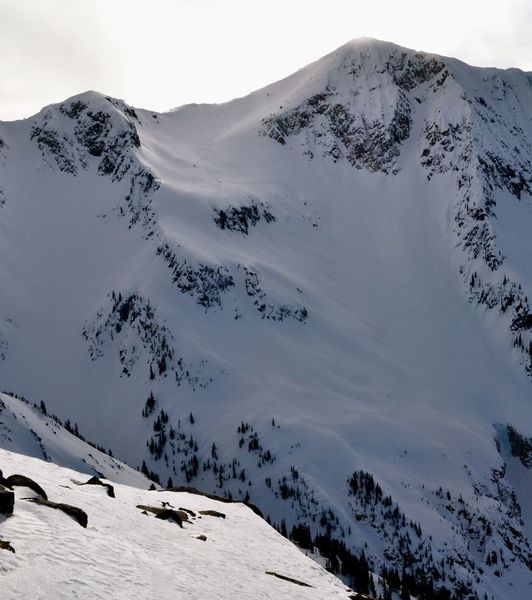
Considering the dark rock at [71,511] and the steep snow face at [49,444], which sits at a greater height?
the steep snow face at [49,444]

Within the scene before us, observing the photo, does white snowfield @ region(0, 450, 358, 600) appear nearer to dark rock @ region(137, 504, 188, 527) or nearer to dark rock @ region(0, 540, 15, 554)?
dark rock @ region(0, 540, 15, 554)

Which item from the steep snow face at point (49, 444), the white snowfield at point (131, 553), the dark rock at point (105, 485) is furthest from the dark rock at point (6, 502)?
the steep snow face at point (49, 444)

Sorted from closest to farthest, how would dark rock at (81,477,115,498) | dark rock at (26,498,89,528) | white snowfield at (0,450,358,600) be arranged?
white snowfield at (0,450,358,600) < dark rock at (26,498,89,528) < dark rock at (81,477,115,498)

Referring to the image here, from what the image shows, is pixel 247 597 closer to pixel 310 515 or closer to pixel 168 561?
pixel 168 561

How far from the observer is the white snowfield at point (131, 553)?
24094 millimetres

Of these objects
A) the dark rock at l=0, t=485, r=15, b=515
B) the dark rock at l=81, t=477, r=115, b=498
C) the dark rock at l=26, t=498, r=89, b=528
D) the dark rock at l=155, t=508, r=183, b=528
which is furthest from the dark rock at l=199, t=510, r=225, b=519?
the dark rock at l=0, t=485, r=15, b=515

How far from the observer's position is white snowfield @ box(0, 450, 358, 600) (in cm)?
2409

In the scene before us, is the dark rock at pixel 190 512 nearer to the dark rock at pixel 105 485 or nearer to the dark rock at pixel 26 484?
the dark rock at pixel 105 485

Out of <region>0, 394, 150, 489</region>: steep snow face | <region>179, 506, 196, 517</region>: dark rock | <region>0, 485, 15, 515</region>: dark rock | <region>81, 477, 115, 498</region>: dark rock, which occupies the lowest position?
<region>0, 485, 15, 515</region>: dark rock

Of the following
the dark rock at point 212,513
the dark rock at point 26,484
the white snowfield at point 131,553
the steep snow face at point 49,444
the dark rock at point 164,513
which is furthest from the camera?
the steep snow face at point 49,444

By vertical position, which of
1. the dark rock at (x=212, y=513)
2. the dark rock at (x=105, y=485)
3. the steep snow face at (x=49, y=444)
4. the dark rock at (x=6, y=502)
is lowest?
the dark rock at (x=6, y=502)

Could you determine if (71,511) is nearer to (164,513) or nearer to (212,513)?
(164,513)

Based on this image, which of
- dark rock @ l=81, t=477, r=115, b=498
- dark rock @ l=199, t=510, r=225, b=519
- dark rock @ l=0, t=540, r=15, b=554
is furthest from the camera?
dark rock @ l=199, t=510, r=225, b=519

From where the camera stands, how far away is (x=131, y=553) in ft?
95.9
